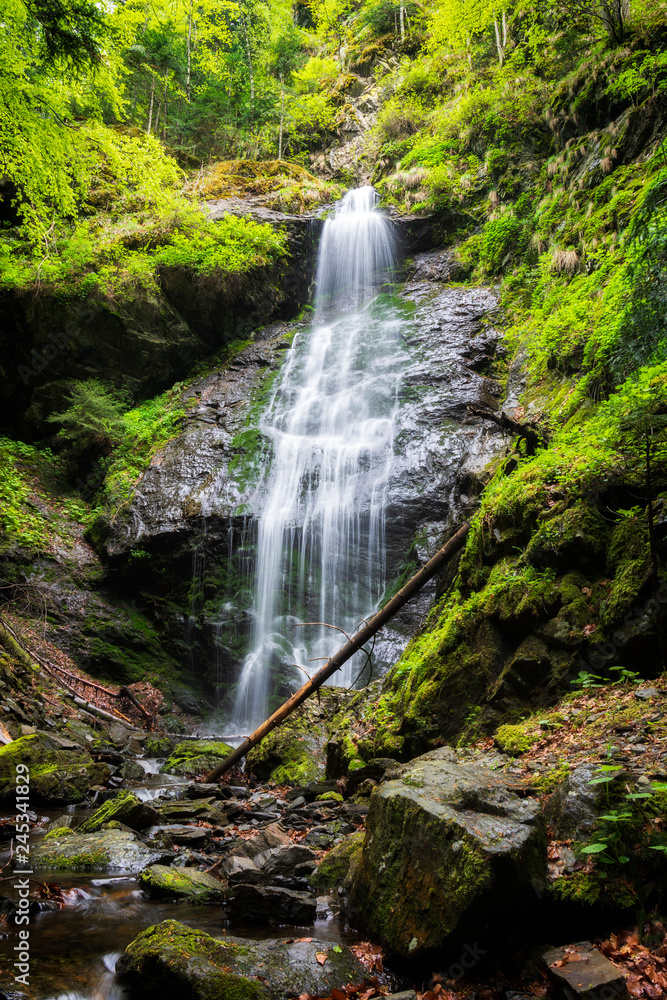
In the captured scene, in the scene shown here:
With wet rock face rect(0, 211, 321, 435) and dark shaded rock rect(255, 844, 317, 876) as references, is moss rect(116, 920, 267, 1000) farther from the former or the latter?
wet rock face rect(0, 211, 321, 435)

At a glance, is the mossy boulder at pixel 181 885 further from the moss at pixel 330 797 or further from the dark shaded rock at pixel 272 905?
the moss at pixel 330 797

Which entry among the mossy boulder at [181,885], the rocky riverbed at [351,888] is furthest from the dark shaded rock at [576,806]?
the mossy boulder at [181,885]

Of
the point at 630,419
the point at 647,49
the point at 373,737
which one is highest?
the point at 647,49

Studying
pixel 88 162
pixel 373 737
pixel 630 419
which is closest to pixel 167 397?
pixel 88 162

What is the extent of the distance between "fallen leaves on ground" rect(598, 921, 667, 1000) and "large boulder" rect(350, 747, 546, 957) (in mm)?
383

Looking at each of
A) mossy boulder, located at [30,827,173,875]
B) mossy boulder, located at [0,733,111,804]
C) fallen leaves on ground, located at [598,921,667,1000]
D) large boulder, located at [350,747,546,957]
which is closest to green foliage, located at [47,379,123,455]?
mossy boulder, located at [0,733,111,804]

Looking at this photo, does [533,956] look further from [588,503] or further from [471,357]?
[471,357]

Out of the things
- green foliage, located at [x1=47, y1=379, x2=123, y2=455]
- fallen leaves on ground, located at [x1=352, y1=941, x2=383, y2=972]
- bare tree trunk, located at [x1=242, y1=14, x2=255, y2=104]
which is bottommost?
fallen leaves on ground, located at [x1=352, y1=941, x2=383, y2=972]

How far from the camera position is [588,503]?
4.99 metres

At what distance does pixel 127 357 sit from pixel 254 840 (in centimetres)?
1446

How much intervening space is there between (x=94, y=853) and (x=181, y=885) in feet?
3.49

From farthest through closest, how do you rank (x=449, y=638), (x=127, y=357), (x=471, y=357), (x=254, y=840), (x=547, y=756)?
(x=127, y=357), (x=471, y=357), (x=449, y=638), (x=254, y=840), (x=547, y=756)

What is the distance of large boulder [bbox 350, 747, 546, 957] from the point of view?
104 inches

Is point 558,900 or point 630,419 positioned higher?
point 630,419
